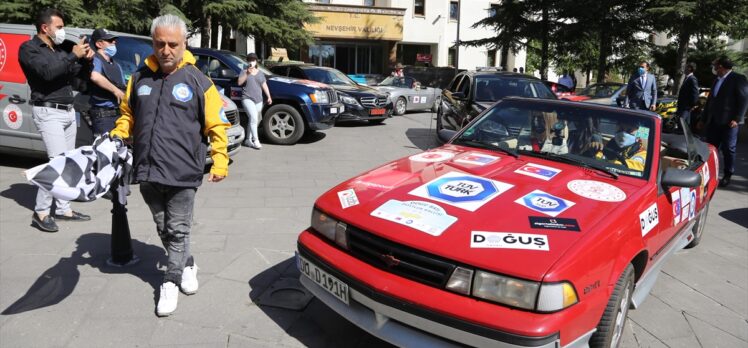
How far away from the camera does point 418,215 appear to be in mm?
2799

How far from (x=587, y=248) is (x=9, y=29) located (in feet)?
24.0

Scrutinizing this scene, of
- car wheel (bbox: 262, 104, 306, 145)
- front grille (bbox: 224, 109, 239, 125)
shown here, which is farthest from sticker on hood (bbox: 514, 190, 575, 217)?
car wheel (bbox: 262, 104, 306, 145)

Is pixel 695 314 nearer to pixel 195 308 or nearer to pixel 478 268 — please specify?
pixel 478 268

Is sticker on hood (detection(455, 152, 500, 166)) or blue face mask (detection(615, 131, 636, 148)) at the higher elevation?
blue face mask (detection(615, 131, 636, 148))

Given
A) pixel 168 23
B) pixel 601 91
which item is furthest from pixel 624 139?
pixel 601 91

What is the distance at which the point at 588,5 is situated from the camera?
2117 centimetres

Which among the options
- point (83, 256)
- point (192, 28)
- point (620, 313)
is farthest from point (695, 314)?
point (192, 28)

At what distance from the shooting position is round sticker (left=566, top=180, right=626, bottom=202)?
120 inches

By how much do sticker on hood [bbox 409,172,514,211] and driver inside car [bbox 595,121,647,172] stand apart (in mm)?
956

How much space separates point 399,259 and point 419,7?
34077 mm

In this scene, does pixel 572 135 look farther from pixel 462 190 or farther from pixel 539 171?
pixel 462 190

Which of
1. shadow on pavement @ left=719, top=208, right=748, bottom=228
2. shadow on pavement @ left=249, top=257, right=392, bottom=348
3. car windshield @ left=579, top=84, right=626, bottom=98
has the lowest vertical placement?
shadow on pavement @ left=249, top=257, right=392, bottom=348

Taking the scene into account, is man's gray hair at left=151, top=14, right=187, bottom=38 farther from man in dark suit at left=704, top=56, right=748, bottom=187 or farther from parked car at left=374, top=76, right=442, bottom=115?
parked car at left=374, top=76, right=442, bottom=115

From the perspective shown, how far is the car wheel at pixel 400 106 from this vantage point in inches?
652
